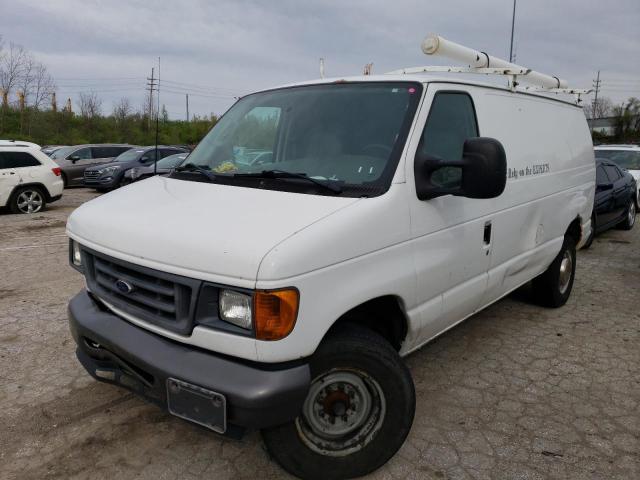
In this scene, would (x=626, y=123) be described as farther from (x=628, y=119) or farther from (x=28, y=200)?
(x=28, y=200)

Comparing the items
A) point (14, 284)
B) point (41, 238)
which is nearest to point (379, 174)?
point (14, 284)

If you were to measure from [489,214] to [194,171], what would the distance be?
1954 mm

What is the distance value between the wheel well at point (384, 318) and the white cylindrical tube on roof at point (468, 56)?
65.6 inches

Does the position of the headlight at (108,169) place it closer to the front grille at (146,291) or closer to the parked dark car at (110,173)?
the parked dark car at (110,173)

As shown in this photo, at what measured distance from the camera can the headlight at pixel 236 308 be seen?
219cm

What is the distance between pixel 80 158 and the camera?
19.0 meters

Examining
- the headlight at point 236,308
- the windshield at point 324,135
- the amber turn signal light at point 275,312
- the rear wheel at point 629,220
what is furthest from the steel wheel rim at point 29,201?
the rear wheel at point 629,220

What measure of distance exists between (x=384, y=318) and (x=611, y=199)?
7.66 meters

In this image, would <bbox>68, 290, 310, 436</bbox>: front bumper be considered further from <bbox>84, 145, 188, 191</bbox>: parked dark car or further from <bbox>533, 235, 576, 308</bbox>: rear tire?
<bbox>84, 145, 188, 191</bbox>: parked dark car

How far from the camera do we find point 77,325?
2.84 meters

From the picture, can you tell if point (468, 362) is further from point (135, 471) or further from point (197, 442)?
point (135, 471)

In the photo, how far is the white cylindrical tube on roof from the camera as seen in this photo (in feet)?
11.1

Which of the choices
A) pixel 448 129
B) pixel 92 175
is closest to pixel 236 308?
pixel 448 129

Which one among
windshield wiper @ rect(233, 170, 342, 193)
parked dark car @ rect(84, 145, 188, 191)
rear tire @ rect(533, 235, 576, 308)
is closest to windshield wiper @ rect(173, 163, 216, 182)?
windshield wiper @ rect(233, 170, 342, 193)
